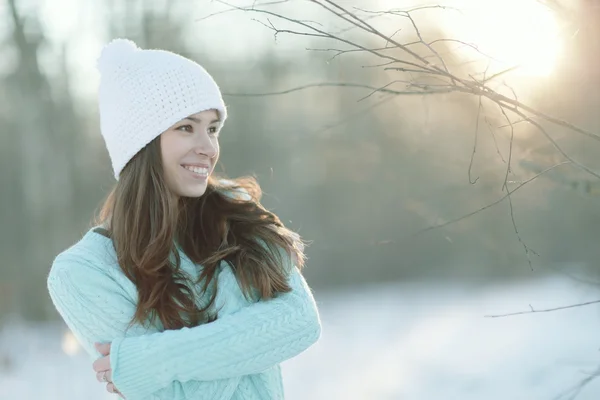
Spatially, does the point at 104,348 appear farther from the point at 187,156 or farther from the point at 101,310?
the point at 187,156

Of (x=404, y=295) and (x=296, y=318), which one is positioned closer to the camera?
(x=296, y=318)

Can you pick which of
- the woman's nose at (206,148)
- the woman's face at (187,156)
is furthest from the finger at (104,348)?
the woman's nose at (206,148)

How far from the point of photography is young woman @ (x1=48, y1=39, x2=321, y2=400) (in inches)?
71.3

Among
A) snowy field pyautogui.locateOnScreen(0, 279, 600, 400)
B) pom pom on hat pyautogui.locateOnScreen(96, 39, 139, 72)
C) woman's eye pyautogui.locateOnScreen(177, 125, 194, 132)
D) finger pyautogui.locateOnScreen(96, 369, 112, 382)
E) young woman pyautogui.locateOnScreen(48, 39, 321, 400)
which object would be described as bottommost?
snowy field pyautogui.locateOnScreen(0, 279, 600, 400)

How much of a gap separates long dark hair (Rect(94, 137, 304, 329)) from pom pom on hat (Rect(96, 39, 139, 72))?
263mm

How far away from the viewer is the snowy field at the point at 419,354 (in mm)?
6207

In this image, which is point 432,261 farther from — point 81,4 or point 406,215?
point 81,4

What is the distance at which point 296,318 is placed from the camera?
1896 mm

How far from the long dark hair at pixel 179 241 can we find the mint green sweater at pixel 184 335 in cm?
4

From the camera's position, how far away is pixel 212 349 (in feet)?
5.89

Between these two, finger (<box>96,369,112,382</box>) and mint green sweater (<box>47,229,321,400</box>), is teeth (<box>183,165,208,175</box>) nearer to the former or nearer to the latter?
mint green sweater (<box>47,229,321,400</box>)

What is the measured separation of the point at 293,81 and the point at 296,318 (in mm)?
10080

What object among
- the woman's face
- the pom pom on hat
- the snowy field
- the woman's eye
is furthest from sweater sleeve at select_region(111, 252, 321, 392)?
the snowy field

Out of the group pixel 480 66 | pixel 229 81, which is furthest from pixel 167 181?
pixel 229 81
